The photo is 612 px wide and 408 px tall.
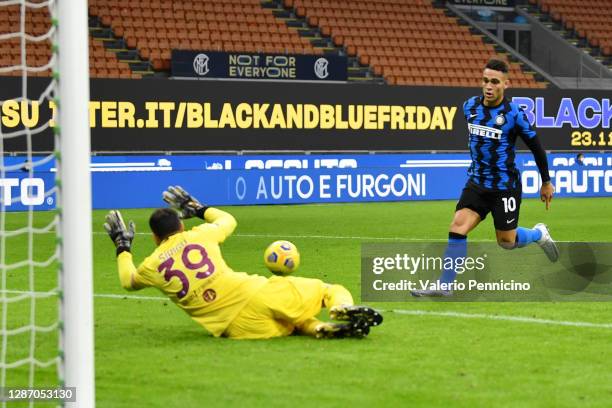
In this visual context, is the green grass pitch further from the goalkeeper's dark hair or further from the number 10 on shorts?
the number 10 on shorts

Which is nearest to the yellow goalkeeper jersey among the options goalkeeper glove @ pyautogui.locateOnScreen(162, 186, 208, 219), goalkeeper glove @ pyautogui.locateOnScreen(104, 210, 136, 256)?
goalkeeper glove @ pyautogui.locateOnScreen(104, 210, 136, 256)

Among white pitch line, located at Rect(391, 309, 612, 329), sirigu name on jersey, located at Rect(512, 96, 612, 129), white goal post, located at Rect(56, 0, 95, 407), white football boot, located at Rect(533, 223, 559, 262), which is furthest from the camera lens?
sirigu name on jersey, located at Rect(512, 96, 612, 129)

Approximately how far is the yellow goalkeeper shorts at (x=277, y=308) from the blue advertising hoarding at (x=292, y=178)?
13.1 m

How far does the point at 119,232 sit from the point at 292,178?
52.2ft

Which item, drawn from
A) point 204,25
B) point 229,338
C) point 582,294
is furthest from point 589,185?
point 229,338

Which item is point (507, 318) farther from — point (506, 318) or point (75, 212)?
point (75, 212)

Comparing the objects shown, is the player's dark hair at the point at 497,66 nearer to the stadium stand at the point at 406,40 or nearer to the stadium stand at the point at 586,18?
the stadium stand at the point at 406,40

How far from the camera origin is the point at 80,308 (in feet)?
16.4

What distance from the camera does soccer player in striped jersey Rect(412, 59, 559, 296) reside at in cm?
969

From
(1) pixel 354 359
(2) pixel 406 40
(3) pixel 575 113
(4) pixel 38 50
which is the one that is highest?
(1) pixel 354 359

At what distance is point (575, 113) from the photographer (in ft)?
93.4

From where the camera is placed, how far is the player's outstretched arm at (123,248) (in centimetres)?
755
